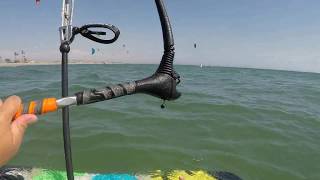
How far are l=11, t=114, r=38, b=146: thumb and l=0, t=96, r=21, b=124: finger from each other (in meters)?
0.03

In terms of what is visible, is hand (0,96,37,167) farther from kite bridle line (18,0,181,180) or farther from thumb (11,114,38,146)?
kite bridle line (18,0,181,180)

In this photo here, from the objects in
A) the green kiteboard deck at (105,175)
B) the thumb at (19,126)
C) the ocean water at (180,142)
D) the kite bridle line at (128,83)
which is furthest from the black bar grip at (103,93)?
the ocean water at (180,142)

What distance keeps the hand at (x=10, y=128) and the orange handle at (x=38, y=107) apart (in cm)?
5

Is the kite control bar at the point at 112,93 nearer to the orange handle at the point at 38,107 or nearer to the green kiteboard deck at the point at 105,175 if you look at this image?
the orange handle at the point at 38,107

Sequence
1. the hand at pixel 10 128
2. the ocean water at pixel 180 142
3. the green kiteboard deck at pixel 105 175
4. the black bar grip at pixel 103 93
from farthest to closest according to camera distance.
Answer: the ocean water at pixel 180 142
the green kiteboard deck at pixel 105 175
the black bar grip at pixel 103 93
the hand at pixel 10 128

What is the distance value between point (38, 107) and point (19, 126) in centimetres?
22

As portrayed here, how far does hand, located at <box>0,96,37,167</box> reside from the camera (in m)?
1.23

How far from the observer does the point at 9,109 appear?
131 cm

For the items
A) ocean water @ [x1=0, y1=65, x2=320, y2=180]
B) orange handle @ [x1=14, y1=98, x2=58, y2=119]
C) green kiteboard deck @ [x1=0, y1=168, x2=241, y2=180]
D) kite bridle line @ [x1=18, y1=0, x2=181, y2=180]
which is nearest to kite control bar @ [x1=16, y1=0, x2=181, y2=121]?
kite bridle line @ [x1=18, y1=0, x2=181, y2=180]

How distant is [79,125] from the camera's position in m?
10.2

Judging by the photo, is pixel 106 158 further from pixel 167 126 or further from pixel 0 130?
pixel 0 130

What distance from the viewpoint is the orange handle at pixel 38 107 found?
1446mm

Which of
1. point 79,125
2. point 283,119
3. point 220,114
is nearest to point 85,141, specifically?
point 79,125

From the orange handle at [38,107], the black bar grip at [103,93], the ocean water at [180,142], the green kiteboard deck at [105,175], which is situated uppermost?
the black bar grip at [103,93]
